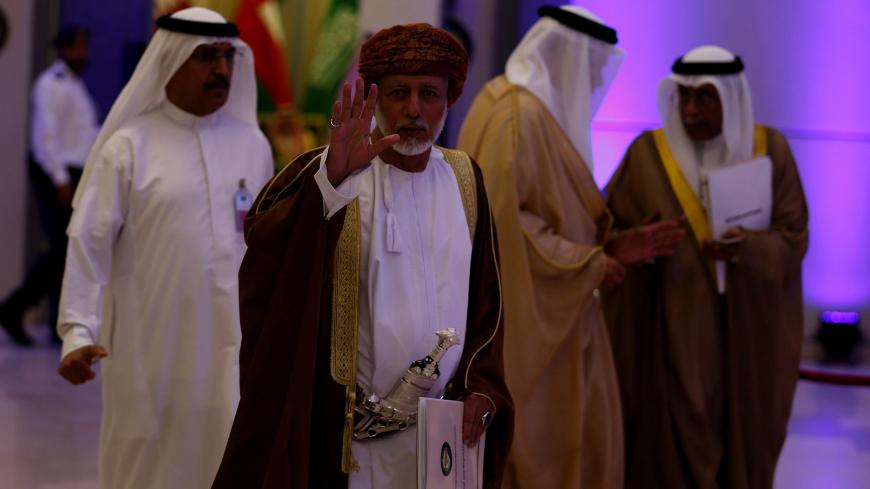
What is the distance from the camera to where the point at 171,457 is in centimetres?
429

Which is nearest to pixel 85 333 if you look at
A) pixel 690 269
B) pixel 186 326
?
pixel 186 326

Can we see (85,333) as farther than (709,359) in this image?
No

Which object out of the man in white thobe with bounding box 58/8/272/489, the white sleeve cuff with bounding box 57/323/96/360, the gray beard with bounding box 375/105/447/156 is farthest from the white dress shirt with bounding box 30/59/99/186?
the gray beard with bounding box 375/105/447/156

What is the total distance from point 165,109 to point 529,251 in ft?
4.30

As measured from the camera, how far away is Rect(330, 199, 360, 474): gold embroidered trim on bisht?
9.89 feet

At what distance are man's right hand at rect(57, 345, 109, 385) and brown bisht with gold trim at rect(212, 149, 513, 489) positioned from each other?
3.76ft

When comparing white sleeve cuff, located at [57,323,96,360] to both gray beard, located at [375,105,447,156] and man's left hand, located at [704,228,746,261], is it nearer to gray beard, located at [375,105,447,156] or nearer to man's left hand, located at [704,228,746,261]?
gray beard, located at [375,105,447,156]

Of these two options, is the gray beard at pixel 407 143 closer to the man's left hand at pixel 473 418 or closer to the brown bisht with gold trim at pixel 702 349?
the man's left hand at pixel 473 418

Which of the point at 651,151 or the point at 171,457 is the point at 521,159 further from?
the point at 171,457

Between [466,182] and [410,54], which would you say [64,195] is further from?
[410,54]

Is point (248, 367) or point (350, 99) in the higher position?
point (350, 99)

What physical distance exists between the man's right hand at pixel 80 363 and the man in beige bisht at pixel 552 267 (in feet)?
4.39

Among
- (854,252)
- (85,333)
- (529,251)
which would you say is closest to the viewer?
(85,333)

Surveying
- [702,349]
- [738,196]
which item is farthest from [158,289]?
[738,196]
